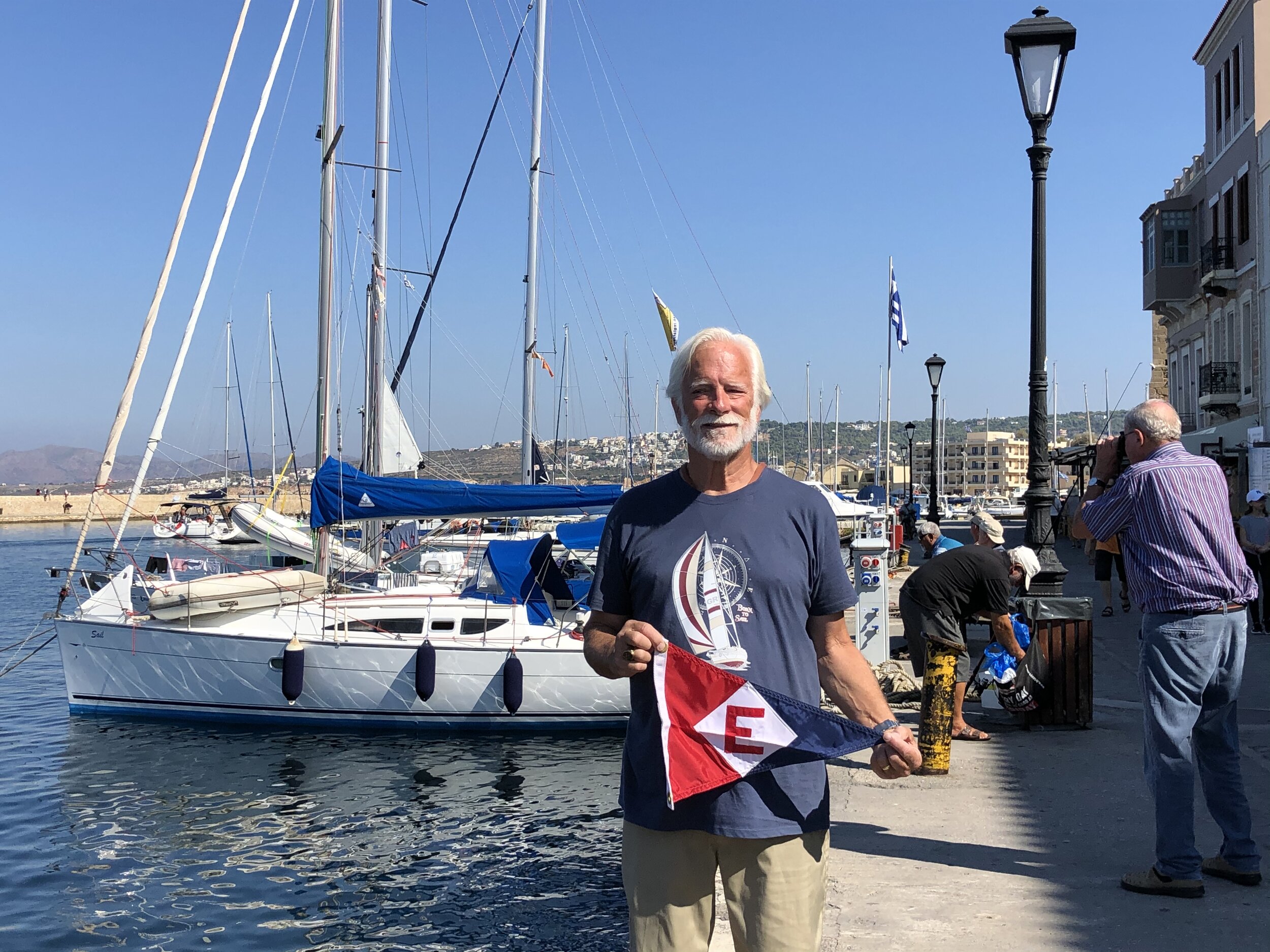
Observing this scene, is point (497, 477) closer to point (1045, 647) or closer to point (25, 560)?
point (1045, 647)

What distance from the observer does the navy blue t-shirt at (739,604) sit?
2.95 metres

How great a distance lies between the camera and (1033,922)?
4.77m

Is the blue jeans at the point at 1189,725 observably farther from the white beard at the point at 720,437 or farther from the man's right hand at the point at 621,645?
the man's right hand at the point at 621,645

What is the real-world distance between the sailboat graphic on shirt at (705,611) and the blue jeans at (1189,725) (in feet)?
8.82

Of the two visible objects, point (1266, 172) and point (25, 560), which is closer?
point (1266, 172)

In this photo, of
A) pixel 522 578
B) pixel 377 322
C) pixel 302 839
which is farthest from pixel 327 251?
pixel 302 839

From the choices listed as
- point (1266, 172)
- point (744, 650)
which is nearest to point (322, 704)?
point (744, 650)

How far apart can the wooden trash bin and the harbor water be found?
351 centimetres

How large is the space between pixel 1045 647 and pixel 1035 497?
5.15 ft

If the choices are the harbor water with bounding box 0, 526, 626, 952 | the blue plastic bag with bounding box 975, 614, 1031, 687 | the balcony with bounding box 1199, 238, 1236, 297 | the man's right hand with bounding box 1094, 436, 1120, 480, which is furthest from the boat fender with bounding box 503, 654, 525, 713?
the balcony with bounding box 1199, 238, 1236, 297

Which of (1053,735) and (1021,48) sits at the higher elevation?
(1021,48)

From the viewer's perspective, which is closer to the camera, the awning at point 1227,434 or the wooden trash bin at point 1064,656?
the wooden trash bin at point 1064,656

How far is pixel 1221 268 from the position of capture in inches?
1175

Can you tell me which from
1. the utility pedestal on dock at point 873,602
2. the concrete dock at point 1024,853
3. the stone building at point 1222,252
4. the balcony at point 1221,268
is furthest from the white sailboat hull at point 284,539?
the balcony at point 1221,268
